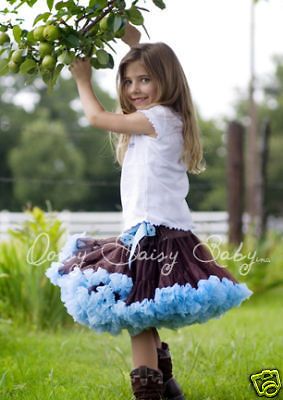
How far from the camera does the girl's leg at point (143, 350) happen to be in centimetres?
300

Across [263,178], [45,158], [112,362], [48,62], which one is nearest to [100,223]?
[263,178]

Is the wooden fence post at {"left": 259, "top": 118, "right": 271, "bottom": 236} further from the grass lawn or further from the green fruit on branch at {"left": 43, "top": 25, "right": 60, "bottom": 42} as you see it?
the green fruit on branch at {"left": 43, "top": 25, "right": 60, "bottom": 42}

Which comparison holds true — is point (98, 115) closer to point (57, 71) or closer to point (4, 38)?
point (57, 71)

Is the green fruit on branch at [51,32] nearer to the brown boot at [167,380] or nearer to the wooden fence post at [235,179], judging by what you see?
the brown boot at [167,380]

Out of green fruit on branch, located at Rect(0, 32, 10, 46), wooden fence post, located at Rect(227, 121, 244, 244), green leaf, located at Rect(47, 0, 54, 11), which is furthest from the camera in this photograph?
wooden fence post, located at Rect(227, 121, 244, 244)

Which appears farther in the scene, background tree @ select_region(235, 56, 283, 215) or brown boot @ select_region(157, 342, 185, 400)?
background tree @ select_region(235, 56, 283, 215)

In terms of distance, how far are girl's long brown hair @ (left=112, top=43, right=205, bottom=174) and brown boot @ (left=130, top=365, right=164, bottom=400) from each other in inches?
32.8

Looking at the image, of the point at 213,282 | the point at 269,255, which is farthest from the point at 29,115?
the point at 213,282

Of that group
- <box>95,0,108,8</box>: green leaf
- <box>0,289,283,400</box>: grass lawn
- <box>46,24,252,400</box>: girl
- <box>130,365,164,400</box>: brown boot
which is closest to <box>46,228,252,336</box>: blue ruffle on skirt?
<box>46,24,252,400</box>: girl

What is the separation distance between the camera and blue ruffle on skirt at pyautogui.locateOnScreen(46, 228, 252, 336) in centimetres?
281

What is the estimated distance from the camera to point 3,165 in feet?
115

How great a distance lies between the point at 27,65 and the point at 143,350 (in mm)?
1153

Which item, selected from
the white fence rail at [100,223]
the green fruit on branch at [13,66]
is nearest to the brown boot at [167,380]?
the green fruit on branch at [13,66]

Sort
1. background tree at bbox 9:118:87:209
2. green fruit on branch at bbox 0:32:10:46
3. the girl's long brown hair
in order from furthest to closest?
1. background tree at bbox 9:118:87:209
2. the girl's long brown hair
3. green fruit on branch at bbox 0:32:10:46
